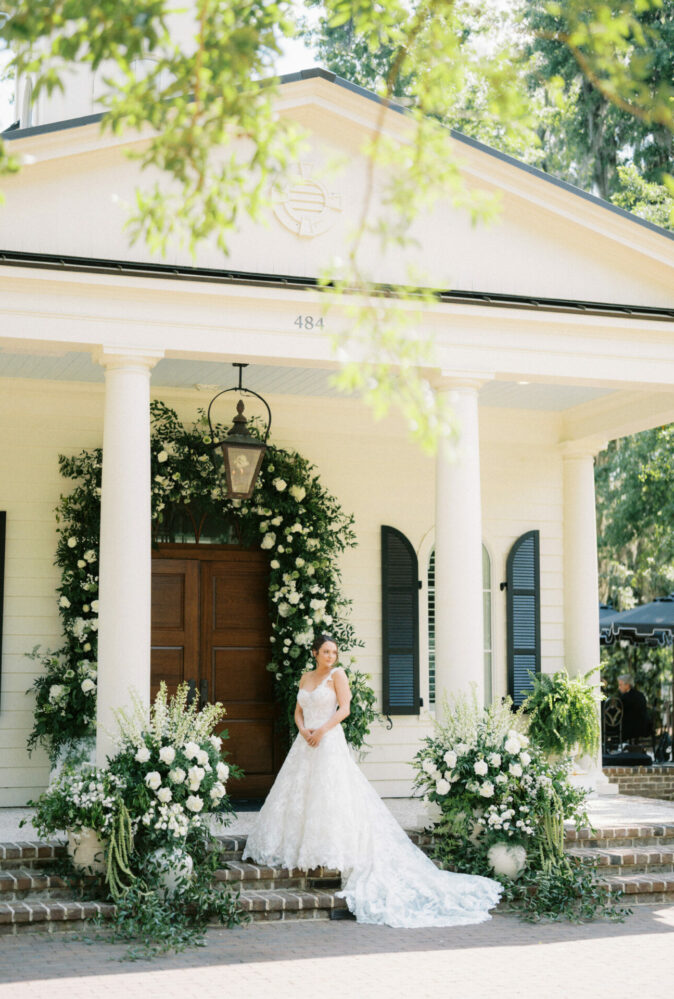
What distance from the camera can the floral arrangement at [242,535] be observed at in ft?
35.8

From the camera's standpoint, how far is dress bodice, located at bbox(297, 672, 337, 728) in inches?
350

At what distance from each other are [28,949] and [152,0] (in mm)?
5652

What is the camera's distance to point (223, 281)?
881cm

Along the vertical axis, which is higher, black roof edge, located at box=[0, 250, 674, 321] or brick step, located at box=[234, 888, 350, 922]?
black roof edge, located at box=[0, 250, 674, 321]

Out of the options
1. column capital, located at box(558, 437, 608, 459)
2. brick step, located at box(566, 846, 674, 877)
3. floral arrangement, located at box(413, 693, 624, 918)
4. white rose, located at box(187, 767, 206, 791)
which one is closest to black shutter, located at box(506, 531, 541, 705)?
column capital, located at box(558, 437, 608, 459)

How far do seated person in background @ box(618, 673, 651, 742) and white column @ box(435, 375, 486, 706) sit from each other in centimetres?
772

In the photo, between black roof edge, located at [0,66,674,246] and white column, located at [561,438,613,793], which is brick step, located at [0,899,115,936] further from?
white column, located at [561,438,613,793]

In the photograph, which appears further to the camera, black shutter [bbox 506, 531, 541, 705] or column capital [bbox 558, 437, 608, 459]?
Answer: column capital [bbox 558, 437, 608, 459]

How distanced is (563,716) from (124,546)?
210 inches

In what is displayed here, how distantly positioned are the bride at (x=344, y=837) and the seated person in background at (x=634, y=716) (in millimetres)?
8445

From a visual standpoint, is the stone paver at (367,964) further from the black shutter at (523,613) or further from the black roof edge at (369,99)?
the black roof edge at (369,99)

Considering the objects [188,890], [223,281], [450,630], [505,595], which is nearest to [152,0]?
[223,281]

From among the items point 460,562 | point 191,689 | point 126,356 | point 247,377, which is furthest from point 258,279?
point 191,689

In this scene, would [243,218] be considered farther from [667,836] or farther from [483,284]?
[667,836]
